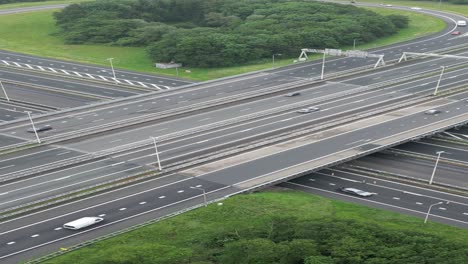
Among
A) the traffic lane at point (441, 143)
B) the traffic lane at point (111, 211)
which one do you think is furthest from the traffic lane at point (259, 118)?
the traffic lane at point (111, 211)

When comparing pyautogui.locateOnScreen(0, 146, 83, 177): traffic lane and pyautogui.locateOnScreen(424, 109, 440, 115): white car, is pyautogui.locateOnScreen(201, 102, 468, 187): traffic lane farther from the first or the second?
pyautogui.locateOnScreen(0, 146, 83, 177): traffic lane

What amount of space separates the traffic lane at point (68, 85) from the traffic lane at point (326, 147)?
4875cm

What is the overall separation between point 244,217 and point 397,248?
59.6ft

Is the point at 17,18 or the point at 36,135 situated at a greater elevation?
the point at 17,18

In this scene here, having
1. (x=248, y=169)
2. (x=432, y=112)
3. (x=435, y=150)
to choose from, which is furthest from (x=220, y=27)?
(x=248, y=169)

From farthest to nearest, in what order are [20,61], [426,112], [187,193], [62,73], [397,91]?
1. [20,61]
2. [62,73]
3. [397,91]
4. [426,112]
5. [187,193]

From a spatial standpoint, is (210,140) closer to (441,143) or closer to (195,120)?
(195,120)

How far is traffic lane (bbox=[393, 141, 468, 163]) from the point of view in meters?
75.0

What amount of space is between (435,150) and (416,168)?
7.79 meters

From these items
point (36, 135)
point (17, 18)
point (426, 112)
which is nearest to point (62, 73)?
point (36, 135)

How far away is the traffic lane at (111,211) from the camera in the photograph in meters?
53.8

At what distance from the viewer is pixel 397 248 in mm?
47250

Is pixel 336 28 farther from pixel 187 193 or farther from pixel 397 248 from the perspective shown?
pixel 397 248

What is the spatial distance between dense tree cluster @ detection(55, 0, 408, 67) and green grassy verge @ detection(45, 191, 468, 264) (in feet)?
237
